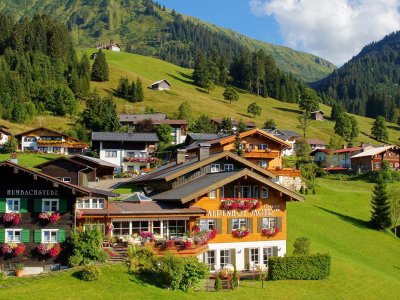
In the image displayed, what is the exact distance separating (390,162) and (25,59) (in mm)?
87469

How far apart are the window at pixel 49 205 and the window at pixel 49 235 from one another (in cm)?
129

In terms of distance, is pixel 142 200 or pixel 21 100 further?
pixel 21 100

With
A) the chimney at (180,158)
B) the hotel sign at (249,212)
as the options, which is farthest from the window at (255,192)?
the chimney at (180,158)

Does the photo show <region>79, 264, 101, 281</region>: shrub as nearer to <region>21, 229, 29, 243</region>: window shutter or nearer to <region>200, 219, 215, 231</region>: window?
<region>21, 229, 29, 243</region>: window shutter

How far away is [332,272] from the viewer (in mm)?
39781

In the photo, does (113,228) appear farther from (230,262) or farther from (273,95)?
(273,95)

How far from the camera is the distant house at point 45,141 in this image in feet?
292

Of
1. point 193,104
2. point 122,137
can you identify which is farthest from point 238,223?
point 193,104

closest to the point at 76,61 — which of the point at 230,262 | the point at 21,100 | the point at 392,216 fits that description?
the point at 21,100

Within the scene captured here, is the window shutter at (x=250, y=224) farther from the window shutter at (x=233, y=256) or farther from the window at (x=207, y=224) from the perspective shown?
the window at (x=207, y=224)

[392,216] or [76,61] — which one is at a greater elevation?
[76,61]

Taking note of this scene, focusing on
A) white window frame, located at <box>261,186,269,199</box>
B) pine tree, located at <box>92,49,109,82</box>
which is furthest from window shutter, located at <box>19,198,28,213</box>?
pine tree, located at <box>92,49,109,82</box>

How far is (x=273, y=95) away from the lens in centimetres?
18100

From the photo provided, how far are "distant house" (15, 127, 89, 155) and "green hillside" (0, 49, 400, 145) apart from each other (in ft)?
55.7
